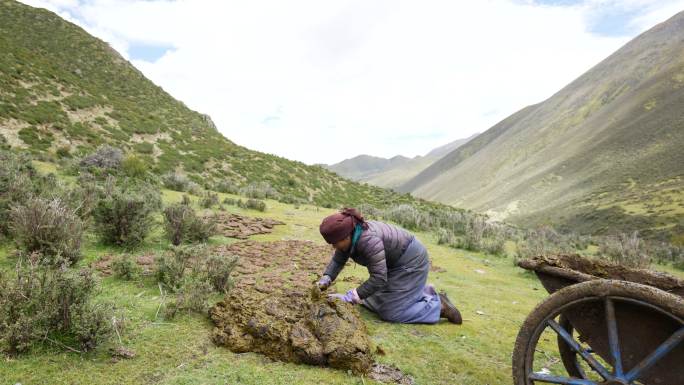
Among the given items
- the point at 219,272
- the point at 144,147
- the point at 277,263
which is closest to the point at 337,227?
the point at 219,272

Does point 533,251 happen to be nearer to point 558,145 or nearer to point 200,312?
point 200,312

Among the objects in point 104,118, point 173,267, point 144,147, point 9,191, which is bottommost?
point 173,267

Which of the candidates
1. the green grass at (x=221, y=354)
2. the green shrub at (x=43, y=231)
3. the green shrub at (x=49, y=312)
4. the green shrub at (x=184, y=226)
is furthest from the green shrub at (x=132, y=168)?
the green shrub at (x=49, y=312)

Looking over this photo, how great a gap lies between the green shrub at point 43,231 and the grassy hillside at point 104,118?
498 inches

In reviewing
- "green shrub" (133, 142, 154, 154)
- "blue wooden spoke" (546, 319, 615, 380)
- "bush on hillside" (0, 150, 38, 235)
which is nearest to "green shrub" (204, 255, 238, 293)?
"bush on hillside" (0, 150, 38, 235)

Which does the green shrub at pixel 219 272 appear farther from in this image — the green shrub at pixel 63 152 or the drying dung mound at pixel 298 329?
the green shrub at pixel 63 152

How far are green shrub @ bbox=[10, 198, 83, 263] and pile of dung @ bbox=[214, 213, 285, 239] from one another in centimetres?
335

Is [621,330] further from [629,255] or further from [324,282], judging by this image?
[629,255]

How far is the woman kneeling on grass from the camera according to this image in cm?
438

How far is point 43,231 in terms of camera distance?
540 cm

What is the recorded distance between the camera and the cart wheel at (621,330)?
7.45ft

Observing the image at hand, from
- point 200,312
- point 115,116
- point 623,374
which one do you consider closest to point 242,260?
point 200,312

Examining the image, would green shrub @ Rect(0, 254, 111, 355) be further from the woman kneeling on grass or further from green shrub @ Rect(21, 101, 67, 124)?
green shrub @ Rect(21, 101, 67, 124)

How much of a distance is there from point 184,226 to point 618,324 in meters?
7.12
